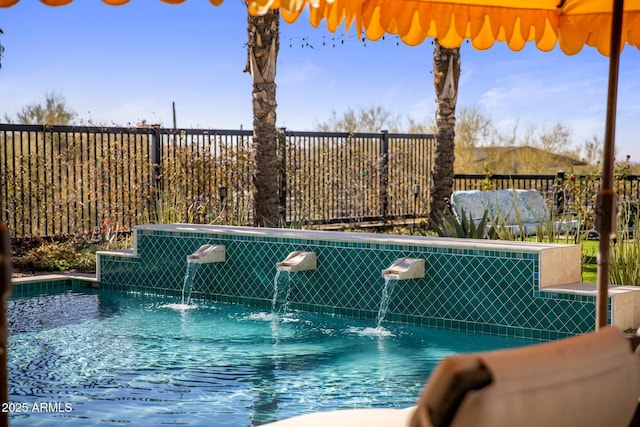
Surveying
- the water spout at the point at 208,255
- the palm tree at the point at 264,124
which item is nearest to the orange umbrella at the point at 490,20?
the water spout at the point at 208,255

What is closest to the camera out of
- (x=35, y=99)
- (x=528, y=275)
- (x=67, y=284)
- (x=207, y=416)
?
(x=207, y=416)

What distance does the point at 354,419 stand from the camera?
365 cm

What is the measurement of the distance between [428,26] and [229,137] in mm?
9346

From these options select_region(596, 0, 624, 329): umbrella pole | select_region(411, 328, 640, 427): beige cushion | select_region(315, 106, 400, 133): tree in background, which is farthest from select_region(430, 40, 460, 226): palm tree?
select_region(315, 106, 400, 133): tree in background

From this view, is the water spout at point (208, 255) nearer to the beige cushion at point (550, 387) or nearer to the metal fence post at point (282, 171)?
the metal fence post at point (282, 171)

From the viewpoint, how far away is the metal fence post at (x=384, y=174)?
659 inches

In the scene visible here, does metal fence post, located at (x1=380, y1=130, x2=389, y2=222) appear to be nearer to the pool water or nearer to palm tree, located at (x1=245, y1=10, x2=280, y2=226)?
palm tree, located at (x1=245, y1=10, x2=280, y2=226)

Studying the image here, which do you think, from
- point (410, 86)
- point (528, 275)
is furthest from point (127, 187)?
point (410, 86)

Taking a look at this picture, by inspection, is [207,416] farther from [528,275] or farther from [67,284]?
[67,284]

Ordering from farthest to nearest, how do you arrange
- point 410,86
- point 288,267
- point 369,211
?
1. point 410,86
2. point 369,211
3. point 288,267

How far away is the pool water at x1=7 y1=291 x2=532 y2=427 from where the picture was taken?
4.76m

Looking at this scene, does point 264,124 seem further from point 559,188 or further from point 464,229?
point 559,188

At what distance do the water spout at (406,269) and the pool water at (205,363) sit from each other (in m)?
0.46

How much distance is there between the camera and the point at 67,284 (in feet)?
32.5
